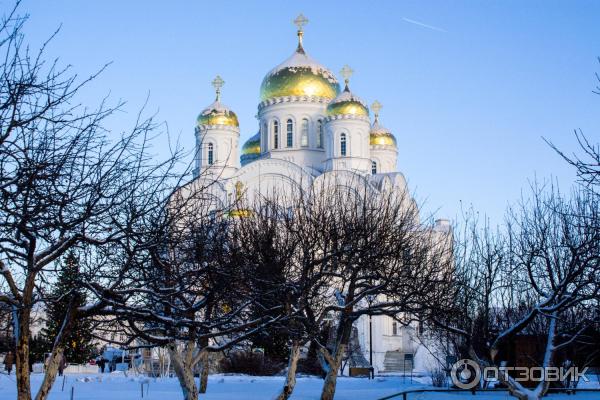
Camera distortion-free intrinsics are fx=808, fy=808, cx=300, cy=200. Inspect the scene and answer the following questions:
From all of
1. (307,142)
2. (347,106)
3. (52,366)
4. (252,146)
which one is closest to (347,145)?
(347,106)

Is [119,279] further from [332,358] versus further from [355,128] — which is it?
[355,128]

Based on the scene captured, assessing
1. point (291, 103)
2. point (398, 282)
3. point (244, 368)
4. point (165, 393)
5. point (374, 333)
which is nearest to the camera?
point (398, 282)

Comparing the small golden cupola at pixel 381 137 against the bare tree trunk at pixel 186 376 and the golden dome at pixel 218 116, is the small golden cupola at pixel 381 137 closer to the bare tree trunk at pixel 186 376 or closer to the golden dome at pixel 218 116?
the golden dome at pixel 218 116

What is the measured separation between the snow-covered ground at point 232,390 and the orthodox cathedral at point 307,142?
675 inches

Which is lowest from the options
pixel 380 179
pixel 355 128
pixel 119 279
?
pixel 119 279

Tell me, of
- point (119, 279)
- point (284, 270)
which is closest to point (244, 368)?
point (284, 270)

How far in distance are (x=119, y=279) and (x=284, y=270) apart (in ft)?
32.6

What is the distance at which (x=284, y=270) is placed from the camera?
1911 cm

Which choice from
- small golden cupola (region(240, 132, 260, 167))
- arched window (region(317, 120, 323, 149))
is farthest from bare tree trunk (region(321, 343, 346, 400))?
small golden cupola (region(240, 132, 260, 167))

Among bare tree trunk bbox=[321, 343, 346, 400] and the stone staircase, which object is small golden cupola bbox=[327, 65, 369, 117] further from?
bare tree trunk bbox=[321, 343, 346, 400]

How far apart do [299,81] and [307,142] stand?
13.3ft

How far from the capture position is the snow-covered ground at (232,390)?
20609mm

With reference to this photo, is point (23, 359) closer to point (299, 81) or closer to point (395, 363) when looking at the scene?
point (395, 363)

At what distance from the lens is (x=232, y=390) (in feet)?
79.1
